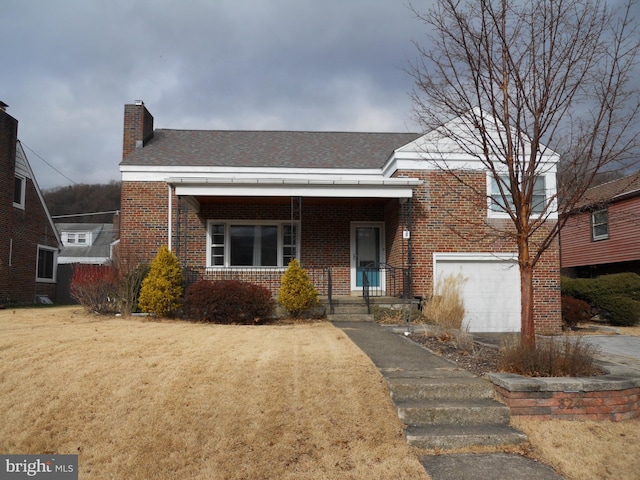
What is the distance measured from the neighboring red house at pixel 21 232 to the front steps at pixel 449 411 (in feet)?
57.8

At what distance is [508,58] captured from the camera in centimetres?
636

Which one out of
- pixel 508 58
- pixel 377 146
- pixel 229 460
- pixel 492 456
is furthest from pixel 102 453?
pixel 377 146

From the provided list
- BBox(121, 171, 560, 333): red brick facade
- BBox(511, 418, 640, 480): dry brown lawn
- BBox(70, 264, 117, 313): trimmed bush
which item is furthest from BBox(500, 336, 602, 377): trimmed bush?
BBox(70, 264, 117, 313): trimmed bush

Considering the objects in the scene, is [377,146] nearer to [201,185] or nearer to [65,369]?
[201,185]

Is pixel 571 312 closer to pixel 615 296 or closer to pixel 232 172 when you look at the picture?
pixel 615 296

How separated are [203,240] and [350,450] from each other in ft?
35.9

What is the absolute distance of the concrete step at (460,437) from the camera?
15.4 ft

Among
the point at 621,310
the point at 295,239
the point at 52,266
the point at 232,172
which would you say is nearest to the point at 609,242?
the point at 621,310

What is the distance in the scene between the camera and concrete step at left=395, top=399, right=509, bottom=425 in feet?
16.8

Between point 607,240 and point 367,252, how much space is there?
44.7 feet

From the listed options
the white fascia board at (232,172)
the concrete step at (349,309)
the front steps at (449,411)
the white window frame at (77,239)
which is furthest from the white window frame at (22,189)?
the white window frame at (77,239)

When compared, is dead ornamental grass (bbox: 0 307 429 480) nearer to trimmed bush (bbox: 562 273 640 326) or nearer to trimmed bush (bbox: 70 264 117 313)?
trimmed bush (bbox: 70 264 117 313)

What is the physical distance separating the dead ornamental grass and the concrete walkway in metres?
0.21

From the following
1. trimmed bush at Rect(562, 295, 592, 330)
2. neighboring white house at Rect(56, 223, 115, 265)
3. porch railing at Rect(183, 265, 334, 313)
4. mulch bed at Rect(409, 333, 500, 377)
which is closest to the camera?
mulch bed at Rect(409, 333, 500, 377)
